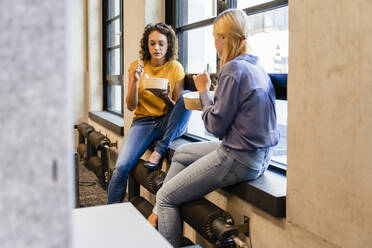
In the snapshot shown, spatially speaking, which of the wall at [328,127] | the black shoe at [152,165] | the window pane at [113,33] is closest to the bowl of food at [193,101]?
the wall at [328,127]

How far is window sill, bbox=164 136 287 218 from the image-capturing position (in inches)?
63.4

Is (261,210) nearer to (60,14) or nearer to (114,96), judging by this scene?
(60,14)

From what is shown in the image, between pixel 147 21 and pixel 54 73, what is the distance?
3400 millimetres

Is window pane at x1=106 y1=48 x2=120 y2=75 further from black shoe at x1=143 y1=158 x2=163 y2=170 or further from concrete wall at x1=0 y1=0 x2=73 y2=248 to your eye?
concrete wall at x1=0 y1=0 x2=73 y2=248

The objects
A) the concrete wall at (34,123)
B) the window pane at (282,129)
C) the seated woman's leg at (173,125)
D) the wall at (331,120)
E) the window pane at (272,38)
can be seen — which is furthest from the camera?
the seated woman's leg at (173,125)

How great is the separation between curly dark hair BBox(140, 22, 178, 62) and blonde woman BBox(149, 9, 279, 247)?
1020 millimetres

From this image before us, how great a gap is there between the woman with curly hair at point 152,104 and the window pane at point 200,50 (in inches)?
8.4

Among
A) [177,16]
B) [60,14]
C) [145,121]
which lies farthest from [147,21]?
[60,14]

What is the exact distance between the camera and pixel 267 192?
167cm

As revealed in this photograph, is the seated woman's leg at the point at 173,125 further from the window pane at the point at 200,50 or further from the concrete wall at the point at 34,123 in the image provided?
the concrete wall at the point at 34,123

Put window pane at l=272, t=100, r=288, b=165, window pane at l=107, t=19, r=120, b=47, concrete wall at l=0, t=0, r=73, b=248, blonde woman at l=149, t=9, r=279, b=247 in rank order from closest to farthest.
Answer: concrete wall at l=0, t=0, r=73, b=248 < blonde woman at l=149, t=9, r=279, b=247 < window pane at l=272, t=100, r=288, b=165 < window pane at l=107, t=19, r=120, b=47

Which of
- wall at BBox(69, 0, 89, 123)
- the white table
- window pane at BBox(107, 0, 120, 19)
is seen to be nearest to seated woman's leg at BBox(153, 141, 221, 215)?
the white table

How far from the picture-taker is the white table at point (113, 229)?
1.93 ft

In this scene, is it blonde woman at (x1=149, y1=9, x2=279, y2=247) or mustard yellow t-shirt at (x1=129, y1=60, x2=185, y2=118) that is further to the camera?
mustard yellow t-shirt at (x1=129, y1=60, x2=185, y2=118)
